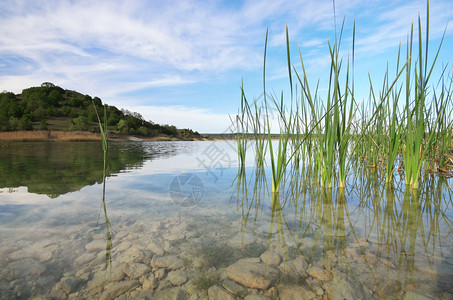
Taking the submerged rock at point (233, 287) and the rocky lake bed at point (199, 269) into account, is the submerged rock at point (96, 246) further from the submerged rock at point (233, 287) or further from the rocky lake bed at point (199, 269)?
the submerged rock at point (233, 287)

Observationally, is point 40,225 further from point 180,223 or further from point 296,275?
point 296,275

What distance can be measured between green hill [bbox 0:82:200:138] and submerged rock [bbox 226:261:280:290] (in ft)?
75.2

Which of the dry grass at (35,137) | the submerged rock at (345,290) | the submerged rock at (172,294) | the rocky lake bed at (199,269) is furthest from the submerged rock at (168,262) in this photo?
the dry grass at (35,137)

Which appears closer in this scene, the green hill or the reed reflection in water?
the reed reflection in water

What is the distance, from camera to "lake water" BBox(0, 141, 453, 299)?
2.14 ft

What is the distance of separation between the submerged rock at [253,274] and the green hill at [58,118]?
902 inches

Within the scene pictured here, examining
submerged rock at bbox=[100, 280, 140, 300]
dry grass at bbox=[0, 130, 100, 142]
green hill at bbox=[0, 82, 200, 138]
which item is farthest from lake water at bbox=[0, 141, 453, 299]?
green hill at bbox=[0, 82, 200, 138]

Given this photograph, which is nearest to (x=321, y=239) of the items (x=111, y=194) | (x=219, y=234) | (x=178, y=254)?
(x=219, y=234)

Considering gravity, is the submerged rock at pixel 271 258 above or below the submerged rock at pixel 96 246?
below

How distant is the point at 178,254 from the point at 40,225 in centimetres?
71

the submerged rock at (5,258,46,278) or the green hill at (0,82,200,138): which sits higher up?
the green hill at (0,82,200,138)

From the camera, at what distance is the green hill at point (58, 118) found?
20578 millimetres

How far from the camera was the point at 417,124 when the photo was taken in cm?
170

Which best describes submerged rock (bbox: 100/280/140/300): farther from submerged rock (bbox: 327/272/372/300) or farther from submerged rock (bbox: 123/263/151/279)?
submerged rock (bbox: 327/272/372/300)
